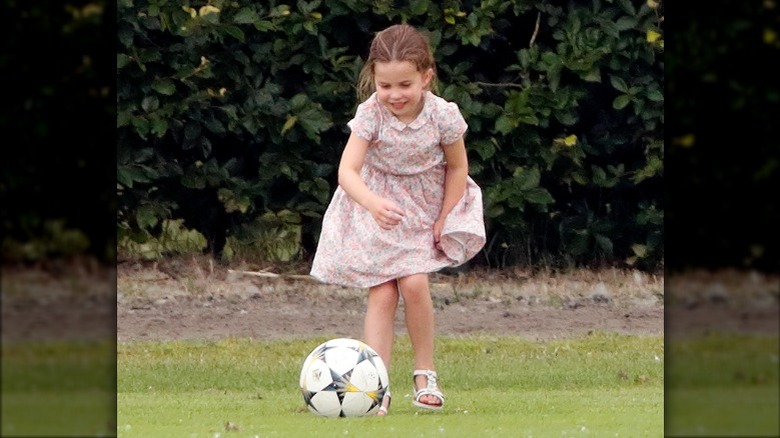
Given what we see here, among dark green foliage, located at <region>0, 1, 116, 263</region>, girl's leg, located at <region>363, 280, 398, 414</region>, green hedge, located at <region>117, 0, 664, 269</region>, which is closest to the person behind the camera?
dark green foliage, located at <region>0, 1, 116, 263</region>

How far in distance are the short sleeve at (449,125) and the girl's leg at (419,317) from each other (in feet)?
1.78

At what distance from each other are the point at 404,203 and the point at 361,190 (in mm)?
424

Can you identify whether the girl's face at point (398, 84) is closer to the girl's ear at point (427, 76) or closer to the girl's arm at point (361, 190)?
the girl's ear at point (427, 76)

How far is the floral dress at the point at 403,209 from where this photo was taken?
505 centimetres

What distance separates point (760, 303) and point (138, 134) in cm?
423

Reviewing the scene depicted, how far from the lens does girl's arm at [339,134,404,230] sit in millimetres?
4590

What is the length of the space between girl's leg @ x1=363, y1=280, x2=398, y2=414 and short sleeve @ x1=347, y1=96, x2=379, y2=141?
1.87ft

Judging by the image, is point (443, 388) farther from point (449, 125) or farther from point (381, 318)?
point (449, 125)

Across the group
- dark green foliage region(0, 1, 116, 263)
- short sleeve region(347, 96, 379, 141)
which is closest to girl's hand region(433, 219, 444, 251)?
short sleeve region(347, 96, 379, 141)

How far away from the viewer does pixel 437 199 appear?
5230 mm

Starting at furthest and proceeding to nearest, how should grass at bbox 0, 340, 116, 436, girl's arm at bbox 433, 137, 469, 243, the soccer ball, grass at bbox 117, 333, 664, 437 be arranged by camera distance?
girl's arm at bbox 433, 137, 469, 243 < the soccer ball < grass at bbox 117, 333, 664, 437 < grass at bbox 0, 340, 116, 436

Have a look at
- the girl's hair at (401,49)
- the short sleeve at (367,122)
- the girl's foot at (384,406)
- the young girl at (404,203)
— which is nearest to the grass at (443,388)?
the girl's foot at (384,406)

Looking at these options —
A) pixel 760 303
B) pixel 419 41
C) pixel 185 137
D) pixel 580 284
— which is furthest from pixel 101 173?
pixel 580 284

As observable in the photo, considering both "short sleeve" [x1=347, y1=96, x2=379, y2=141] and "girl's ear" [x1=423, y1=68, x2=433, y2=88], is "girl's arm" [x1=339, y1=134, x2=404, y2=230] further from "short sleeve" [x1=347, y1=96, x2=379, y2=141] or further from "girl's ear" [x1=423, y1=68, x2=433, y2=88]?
"girl's ear" [x1=423, y1=68, x2=433, y2=88]
